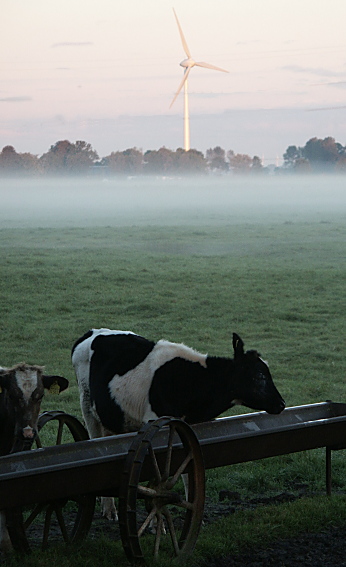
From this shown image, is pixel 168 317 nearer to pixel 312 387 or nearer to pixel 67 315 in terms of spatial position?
pixel 67 315

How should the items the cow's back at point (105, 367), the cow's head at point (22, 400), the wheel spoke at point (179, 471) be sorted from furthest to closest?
the cow's back at point (105, 367) → the cow's head at point (22, 400) → the wheel spoke at point (179, 471)

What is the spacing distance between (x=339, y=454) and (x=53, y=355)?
21.5 feet

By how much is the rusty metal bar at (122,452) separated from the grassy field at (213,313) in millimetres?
562

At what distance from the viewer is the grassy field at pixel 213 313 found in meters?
7.50

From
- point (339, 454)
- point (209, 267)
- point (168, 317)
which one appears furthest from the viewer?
point (209, 267)

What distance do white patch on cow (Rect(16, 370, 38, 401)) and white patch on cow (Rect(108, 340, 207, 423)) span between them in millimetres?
1167

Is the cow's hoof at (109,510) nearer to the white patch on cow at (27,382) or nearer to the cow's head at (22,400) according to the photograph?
the cow's head at (22,400)

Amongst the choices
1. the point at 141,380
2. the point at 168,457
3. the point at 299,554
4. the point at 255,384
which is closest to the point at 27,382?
the point at 141,380

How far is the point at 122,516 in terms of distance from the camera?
4.69 meters

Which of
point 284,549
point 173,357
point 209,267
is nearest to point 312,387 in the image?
point 173,357

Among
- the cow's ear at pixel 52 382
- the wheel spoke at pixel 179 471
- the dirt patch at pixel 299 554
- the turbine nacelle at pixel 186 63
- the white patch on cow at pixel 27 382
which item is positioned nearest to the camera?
the wheel spoke at pixel 179 471

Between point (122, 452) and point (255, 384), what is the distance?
1412 millimetres

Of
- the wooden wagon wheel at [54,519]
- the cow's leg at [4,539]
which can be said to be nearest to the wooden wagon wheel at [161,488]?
the wooden wagon wheel at [54,519]

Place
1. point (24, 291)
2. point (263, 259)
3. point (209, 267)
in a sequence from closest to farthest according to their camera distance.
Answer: point (24, 291)
point (209, 267)
point (263, 259)
